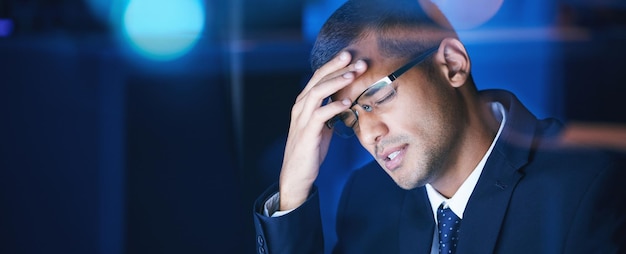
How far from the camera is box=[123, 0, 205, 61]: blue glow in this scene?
1917 millimetres

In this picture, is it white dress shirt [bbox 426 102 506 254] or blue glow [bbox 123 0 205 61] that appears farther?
blue glow [bbox 123 0 205 61]

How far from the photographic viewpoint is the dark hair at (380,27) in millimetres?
1474

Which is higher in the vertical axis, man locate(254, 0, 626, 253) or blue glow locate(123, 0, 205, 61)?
blue glow locate(123, 0, 205, 61)

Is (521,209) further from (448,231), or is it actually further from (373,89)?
(373,89)

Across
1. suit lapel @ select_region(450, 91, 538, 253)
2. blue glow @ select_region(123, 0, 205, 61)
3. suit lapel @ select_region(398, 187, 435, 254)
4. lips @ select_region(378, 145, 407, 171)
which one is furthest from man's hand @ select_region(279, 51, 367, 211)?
blue glow @ select_region(123, 0, 205, 61)

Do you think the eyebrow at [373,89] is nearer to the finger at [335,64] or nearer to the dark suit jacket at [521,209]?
the finger at [335,64]

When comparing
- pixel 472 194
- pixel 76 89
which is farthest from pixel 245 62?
pixel 472 194

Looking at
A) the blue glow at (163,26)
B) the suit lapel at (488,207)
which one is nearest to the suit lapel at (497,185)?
the suit lapel at (488,207)

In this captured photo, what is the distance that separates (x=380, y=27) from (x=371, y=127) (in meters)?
0.24

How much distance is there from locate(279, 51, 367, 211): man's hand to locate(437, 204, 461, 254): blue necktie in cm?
33

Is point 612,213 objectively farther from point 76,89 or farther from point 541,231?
point 76,89

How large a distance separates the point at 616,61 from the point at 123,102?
145 centimetres

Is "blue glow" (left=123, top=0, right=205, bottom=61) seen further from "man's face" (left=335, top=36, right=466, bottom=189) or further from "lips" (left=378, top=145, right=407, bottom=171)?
"lips" (left=378, top=145, right=407, bottom=171)

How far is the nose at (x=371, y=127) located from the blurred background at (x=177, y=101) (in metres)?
0.47
